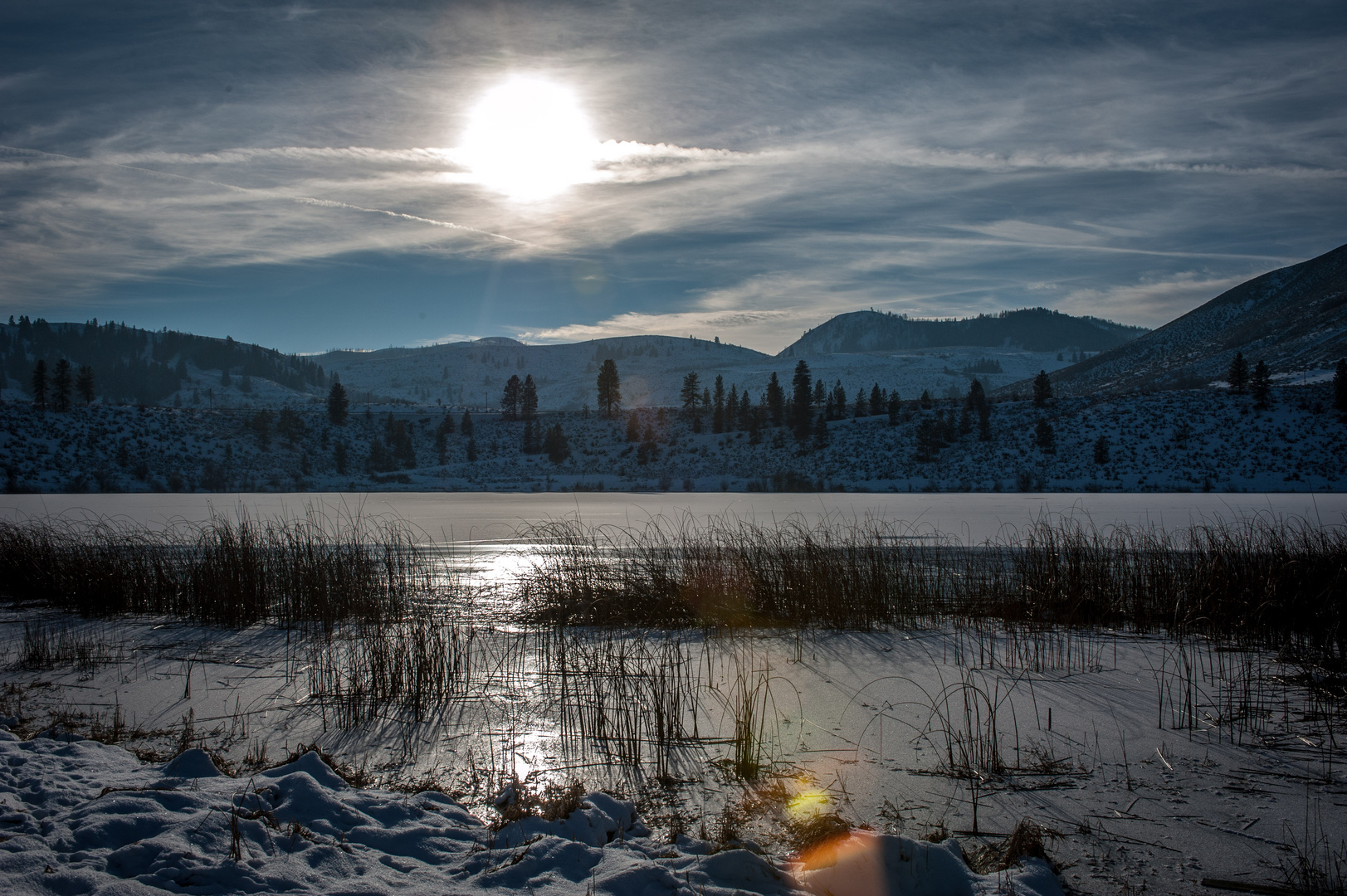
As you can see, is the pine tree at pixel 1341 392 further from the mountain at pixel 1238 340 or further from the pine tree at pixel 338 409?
the pine tree at pixel 338 409

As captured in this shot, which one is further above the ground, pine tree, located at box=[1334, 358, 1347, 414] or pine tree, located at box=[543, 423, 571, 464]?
pine tree, located at box=[1334, 358, 1347, 414]

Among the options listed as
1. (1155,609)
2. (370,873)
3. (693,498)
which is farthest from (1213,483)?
(370,873)

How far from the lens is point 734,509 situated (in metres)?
28.6

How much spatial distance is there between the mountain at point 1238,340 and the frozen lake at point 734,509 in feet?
351

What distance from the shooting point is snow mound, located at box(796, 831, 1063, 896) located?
3.27 metres

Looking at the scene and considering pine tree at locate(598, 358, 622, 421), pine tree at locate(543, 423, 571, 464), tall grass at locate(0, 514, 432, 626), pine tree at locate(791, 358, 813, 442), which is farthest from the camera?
pine tree at locate(598, 358, 622, 421)

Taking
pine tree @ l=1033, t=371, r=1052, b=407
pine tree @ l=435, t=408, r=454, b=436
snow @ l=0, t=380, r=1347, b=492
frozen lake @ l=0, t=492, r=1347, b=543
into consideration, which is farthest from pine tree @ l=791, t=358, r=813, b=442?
pine tree @ l=435, t=408, r=454, b=436

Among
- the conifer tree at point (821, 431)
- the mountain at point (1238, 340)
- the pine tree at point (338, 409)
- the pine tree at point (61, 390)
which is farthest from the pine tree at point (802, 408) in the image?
the mountain at point (1238, 340)

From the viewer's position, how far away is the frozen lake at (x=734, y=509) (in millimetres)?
21578

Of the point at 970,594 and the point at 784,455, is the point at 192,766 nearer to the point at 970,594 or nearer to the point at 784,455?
the point at 970,594

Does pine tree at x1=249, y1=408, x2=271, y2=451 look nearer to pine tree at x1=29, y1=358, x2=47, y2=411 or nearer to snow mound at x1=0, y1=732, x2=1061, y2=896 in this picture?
pine tree at x1=29, y1=358, x2=47, y2=411

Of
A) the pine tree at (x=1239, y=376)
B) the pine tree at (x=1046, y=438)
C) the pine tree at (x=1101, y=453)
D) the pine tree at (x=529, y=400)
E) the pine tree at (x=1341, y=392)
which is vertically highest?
the pine tree at (x=529, y=400)

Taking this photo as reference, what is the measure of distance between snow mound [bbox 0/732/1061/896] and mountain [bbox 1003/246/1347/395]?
138 meters

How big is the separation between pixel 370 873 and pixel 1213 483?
167 ft
